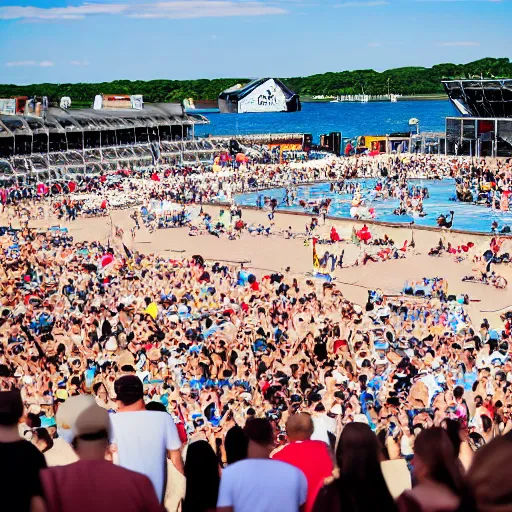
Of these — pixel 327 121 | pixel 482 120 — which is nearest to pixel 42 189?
pixel 482 120

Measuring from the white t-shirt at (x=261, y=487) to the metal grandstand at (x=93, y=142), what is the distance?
4241cm

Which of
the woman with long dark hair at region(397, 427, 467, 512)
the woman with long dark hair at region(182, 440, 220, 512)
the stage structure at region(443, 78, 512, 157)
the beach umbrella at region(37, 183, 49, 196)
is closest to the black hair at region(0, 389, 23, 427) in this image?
the woman with long dark hair at region(182, 440, 220, 512)

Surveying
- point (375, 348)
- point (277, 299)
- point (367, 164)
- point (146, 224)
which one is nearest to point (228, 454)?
point (375, 348)

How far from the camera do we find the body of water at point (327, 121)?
137750 mm

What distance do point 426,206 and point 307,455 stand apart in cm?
3466

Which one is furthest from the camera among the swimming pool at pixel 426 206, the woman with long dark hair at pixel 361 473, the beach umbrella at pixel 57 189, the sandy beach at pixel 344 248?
the beach umbrella at pixel 57 189

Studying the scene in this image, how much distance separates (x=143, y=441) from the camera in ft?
14.6

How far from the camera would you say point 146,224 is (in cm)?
3331

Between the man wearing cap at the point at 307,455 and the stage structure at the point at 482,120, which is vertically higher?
the stage structure at the point at 482,120

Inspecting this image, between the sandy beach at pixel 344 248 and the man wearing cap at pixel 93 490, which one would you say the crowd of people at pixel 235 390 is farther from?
the sandy beach at pixel 344 248

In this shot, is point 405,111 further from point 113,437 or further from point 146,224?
point 113,437

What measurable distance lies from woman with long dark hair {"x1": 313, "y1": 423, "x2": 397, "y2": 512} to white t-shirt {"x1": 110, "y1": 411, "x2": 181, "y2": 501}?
41.7 inches

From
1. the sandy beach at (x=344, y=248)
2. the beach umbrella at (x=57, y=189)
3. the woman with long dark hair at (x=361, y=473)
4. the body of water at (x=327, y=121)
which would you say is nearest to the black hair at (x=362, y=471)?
the woman with long dark hair at (x=361, y=473)

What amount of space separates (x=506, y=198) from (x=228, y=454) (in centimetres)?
3440
